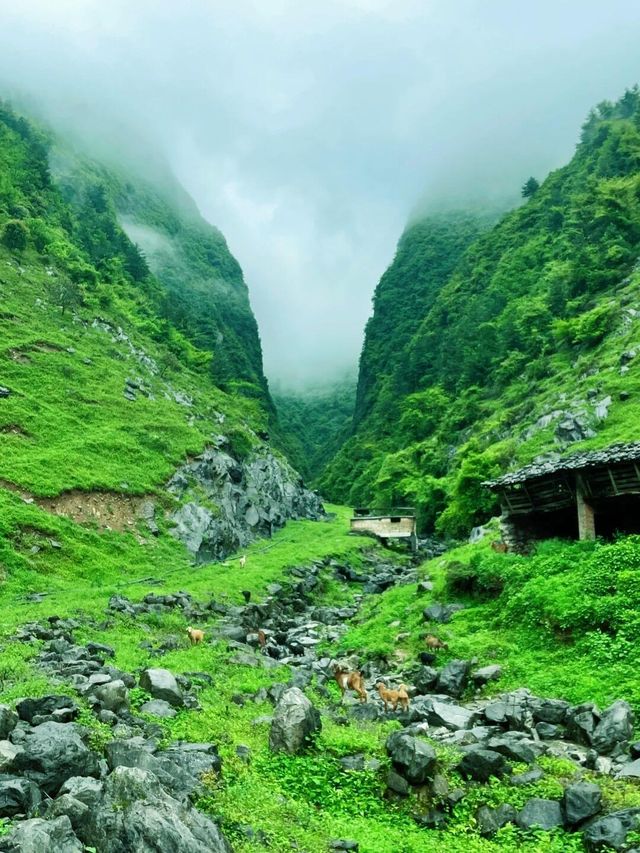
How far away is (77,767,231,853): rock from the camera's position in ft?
23.4

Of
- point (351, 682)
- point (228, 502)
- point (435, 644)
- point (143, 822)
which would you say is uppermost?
point (228, 502)

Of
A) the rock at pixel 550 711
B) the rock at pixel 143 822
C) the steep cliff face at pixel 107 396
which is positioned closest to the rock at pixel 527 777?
the rock at pixel 550 711

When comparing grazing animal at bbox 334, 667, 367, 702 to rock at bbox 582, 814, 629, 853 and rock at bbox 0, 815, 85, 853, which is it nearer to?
rock at bbox 582, 814, 629, 853

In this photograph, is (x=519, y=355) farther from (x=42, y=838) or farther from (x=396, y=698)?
(x=42, y=838)

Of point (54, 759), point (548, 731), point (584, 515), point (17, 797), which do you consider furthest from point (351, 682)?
point (584, 515)

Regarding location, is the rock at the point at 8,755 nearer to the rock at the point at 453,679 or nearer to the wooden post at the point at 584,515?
the rock at the point at 453,679

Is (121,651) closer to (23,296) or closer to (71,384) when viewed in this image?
(71,384)

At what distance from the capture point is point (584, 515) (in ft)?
78.4

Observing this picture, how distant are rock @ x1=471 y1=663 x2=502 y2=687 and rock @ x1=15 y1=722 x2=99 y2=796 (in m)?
12.1

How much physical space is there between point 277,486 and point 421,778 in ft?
202

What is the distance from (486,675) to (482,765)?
7.30m

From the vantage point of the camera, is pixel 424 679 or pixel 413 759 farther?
pixel 424 679

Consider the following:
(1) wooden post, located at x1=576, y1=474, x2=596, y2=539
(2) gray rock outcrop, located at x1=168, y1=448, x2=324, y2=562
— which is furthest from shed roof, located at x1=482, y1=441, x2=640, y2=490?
(2) gray rock outcrop, located at x1=168, y1=448, x2=324, y2=562

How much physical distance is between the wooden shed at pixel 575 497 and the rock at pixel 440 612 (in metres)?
4.84
